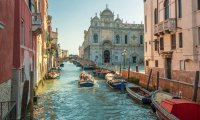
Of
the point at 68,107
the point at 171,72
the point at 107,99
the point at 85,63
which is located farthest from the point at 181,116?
the point at 85,63

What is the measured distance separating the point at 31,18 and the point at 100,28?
46973 millimetres

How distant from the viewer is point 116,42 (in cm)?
6638

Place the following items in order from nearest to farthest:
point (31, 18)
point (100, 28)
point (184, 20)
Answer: point (31, 18) < point (184, 20) < point (100, 28)

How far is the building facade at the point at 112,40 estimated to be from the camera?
63753mm

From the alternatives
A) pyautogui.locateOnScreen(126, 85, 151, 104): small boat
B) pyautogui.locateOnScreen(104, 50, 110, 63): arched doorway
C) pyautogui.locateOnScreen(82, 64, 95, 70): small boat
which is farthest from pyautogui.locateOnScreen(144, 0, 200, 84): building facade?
pyautogui.locateOnScreen(104, 50, 110, 63): arched doorway

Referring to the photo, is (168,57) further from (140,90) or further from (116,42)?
(116,42)

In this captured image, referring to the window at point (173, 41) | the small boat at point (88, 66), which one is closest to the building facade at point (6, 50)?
the window at point (173, 41)

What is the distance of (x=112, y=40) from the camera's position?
6550 cm

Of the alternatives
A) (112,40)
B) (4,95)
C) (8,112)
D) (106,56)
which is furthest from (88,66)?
(8,112)

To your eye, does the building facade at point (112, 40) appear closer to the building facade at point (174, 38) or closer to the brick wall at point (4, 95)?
the building facade at point (174, 38)

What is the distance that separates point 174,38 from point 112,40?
4422 cm

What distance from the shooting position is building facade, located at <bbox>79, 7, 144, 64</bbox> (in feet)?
209

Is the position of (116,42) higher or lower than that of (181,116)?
higher

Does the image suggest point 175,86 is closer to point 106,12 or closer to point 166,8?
point 166,8
